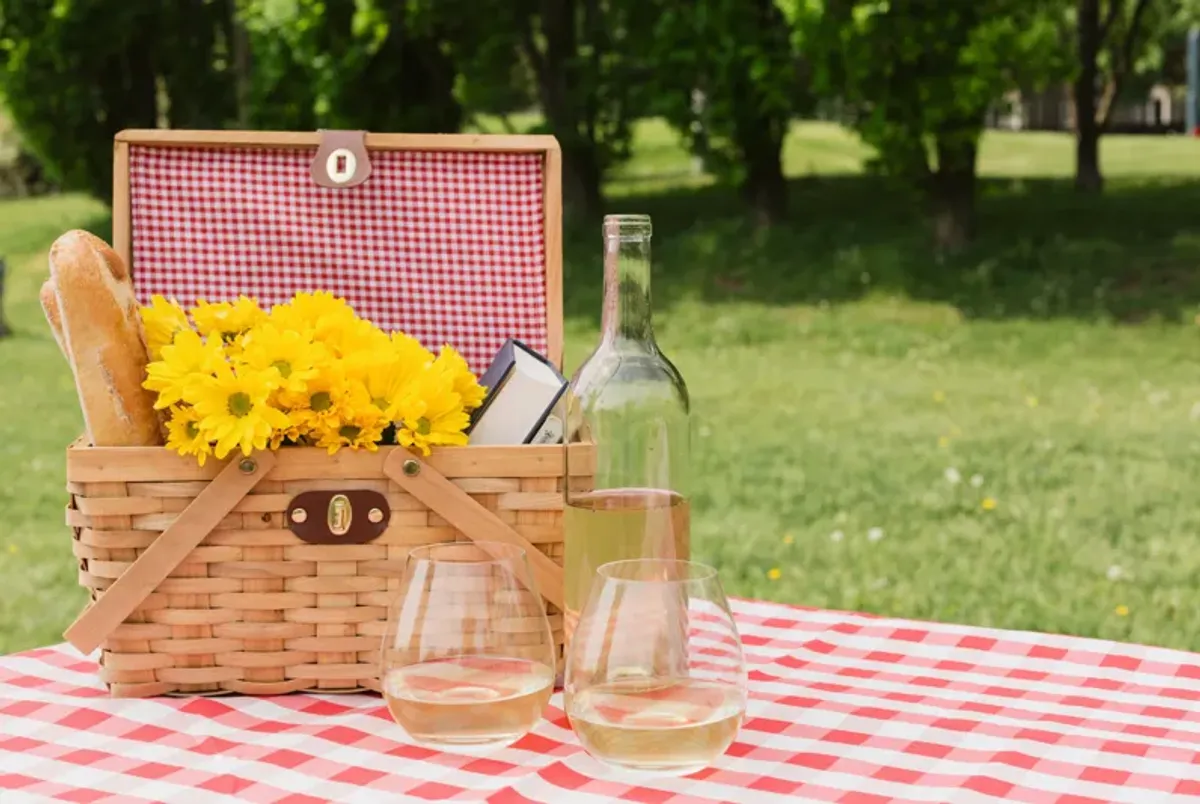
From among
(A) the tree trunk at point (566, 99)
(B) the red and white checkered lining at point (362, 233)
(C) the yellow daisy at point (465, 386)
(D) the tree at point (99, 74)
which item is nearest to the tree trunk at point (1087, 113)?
(A) the tree trunk at point (566, 99)

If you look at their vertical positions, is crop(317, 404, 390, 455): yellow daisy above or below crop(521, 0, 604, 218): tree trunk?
below

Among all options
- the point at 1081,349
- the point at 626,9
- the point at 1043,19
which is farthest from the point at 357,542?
the point at 626,9

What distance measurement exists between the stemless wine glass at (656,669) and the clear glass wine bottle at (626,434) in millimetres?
196

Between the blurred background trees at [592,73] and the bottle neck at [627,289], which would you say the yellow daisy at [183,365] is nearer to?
the bottle neck at [627,289]

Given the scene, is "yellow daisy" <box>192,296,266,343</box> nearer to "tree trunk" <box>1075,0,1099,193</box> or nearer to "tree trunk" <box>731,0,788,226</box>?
"tree trunk" <box>731,0,788,226</box>

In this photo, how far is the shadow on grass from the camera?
31.1 ft

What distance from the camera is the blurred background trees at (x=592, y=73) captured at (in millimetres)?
9188

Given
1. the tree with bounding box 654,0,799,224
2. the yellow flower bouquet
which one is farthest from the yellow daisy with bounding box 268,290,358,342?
the tree with bounding box 654,0,799,224

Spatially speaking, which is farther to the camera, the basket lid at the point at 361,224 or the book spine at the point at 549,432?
the basket lid at the point at 361,224

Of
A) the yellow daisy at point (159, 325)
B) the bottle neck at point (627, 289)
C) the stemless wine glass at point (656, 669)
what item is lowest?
the stemless wine glass at point (656, 669)

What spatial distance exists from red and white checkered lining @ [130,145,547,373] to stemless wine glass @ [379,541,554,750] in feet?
2.59

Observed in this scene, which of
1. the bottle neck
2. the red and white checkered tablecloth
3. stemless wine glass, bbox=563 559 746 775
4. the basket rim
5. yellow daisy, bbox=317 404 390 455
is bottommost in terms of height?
the red and white checkered tablecloth

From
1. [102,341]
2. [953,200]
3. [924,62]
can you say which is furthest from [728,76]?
[102,341]

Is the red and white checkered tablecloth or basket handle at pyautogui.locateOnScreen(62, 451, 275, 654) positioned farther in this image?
basket handle at pyautogui.locateOnScreen(62, 451, 275, 654)
